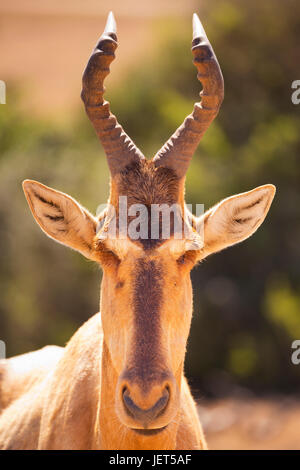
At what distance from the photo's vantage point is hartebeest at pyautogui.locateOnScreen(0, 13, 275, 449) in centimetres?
552

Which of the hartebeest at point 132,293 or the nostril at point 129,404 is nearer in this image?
the nostril at point 129,404

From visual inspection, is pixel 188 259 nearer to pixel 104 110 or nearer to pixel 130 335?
pixel 130 335

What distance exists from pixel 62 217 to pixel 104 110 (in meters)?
1.01

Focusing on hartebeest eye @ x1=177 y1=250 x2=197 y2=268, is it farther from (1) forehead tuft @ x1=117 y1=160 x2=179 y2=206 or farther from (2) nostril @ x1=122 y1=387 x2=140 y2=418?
(2) nostril @ x1=122 y1=387 x2=140 y2=418

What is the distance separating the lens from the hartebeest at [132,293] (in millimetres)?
5516

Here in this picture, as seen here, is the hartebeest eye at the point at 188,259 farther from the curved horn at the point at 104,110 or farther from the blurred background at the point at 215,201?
the blurred background at the point at 215,201

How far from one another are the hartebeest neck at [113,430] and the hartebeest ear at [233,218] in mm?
1309

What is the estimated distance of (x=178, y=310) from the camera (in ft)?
19.5

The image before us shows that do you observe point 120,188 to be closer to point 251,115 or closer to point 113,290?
point 113,290

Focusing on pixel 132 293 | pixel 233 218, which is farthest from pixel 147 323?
pixel 233 218

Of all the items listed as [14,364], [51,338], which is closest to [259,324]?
[51,338]

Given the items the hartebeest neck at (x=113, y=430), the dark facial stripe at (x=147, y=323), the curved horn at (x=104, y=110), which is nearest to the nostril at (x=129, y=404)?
the dark facial stripe at (x=147, y=323)

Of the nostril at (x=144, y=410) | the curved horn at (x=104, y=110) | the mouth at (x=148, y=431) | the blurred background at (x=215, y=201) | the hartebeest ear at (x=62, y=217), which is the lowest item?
the mouth at (x=148, y=431)

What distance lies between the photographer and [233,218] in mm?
6773
